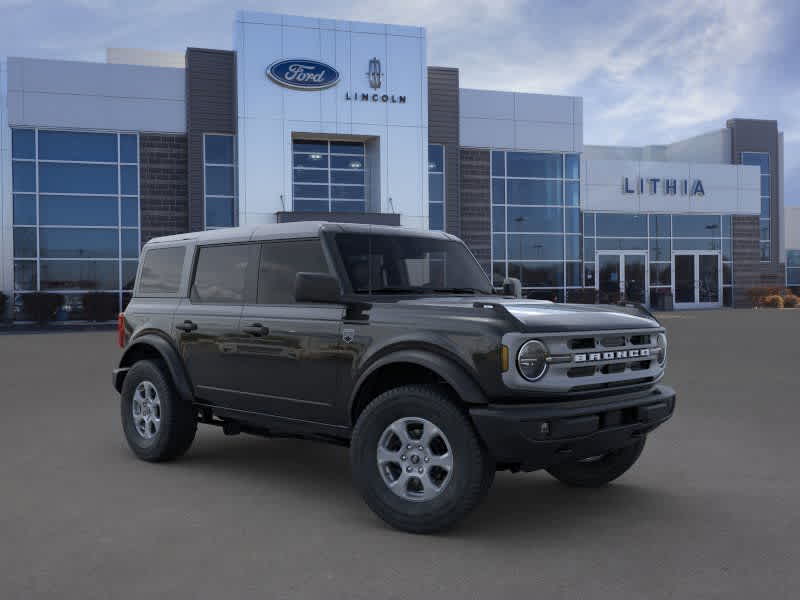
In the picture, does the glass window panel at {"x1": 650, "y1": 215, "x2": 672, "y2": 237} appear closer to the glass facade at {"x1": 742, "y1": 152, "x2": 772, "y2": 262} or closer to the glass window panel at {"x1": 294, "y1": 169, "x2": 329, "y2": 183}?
the glass facade at {"x1": 742, "y1": 152, "x2": 772, "y2": 262}

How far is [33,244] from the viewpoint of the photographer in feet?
91.2

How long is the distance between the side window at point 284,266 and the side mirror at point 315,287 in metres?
0.48

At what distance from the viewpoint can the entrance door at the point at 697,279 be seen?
40.1m

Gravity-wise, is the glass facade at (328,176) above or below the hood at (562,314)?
above

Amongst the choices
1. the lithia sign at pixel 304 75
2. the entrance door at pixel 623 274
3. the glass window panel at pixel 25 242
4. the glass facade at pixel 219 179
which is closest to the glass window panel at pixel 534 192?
the entrance door at pixel 623 274

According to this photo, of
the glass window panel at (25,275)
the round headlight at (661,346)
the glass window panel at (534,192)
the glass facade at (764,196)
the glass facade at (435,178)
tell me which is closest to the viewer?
the round headlight at (661,346)

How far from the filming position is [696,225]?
4028cm

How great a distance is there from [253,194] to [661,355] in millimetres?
23995

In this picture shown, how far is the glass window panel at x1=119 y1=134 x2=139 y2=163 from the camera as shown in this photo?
2848cm

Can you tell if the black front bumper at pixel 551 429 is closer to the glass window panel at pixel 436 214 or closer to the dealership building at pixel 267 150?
the dealership building at pixel 267 150

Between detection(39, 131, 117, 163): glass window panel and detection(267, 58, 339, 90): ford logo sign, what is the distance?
6.21 metres

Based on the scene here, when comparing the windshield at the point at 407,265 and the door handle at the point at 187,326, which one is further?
the door handle at the point at 187,326

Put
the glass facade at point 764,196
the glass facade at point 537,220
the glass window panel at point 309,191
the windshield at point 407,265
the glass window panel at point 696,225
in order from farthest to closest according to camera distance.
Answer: the glass facade at point 764,196 < the glass window panel at point 696,225 < the glass facade at point 537,220 < the glass window panel at point 309,191 < the windshield at point 407,265

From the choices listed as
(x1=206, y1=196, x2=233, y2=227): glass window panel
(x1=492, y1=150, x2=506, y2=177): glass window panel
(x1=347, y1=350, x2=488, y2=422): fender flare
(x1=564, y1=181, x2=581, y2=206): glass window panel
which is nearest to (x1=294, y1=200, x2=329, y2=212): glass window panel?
(x1=206, y1=196, x2=233, y2=227): glass window panel
